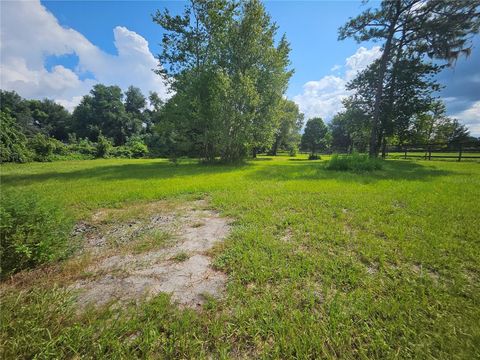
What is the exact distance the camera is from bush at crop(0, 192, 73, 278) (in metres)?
2.18

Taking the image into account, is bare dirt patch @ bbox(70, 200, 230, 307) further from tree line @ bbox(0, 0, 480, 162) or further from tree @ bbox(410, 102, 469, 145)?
tree @ bbox(410, 102, 469, 145)

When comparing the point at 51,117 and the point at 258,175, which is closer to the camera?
the point at 258,175

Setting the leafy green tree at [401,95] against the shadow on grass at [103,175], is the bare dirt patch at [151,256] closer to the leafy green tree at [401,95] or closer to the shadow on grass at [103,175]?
the shadow on grass at [103,175]

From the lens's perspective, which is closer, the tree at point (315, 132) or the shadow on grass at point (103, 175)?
the shadow on grass at point (103, 175)

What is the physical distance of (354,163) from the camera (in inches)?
420

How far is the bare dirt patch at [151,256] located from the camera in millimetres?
2020

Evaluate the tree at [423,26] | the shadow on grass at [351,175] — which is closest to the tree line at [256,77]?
the tree at [423,26]

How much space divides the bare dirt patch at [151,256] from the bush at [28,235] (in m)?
0.49

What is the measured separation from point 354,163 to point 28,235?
12.4 m

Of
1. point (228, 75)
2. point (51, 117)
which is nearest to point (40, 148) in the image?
point (228, 75)

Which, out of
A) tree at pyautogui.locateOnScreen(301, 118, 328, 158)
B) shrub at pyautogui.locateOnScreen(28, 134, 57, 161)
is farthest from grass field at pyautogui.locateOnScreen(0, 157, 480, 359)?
tree at pyautogui.locateOnScreen(301, 118, 328, 158)

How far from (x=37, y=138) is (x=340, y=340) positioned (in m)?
29.4

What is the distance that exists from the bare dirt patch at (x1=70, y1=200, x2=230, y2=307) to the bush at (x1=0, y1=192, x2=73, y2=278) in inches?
19.2

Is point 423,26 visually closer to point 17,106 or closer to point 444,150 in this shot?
point 444,150
